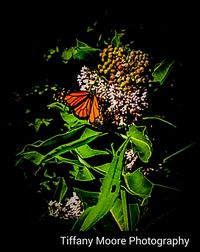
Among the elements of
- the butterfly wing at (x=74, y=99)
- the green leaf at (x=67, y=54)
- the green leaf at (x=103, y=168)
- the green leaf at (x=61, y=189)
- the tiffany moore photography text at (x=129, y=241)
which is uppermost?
the green leaf at (x=67, y=54)

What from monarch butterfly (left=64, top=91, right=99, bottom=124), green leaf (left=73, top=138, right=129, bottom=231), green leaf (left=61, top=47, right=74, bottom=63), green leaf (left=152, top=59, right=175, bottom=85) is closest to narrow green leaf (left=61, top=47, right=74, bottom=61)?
green leaf (left=61, top=47, right=74, bottom=63)

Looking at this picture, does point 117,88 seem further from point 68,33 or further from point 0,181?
point 0,181

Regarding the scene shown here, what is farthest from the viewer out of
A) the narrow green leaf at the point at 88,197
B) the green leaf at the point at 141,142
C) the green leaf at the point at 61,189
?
the green leaf at the point at 61,189

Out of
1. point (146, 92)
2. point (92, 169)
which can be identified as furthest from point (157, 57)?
point (92, 169)

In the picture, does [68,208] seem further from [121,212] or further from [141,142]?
A: [141,142]

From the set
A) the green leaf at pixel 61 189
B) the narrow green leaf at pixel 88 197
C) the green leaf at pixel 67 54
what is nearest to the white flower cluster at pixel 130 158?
the narrow green leaf at pixel 88 197

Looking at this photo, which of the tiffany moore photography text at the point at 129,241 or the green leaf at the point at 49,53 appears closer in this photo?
the tiffany moore photography text at the point at 129,241

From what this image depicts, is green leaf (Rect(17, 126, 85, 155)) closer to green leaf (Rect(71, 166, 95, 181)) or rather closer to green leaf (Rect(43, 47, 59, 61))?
green leaf (Rect(71, 166, 95, 181))

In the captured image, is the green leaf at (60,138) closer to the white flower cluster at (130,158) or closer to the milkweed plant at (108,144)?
the milkweed plant at (108,144)
